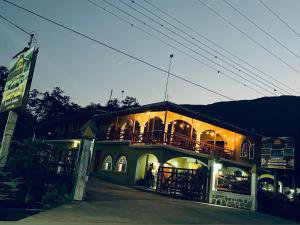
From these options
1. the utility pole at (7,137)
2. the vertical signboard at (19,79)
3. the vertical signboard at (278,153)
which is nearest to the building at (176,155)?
the vertical signboard at (278,153)

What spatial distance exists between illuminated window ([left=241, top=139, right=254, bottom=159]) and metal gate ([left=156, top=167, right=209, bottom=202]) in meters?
13.5

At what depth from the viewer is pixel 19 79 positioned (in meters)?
10.5

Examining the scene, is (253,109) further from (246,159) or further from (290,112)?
(246,159)

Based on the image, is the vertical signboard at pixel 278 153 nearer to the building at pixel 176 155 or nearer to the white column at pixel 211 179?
the building at pixel 176 155

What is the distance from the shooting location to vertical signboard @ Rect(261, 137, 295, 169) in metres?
34.2

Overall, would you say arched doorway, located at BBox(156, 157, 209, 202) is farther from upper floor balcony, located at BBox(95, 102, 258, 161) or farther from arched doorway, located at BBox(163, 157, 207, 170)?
arched doorway, located at BBox(163, 157, 207, 170)

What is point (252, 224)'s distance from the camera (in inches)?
410

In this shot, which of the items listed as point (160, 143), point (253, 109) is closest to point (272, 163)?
point (160, 143)

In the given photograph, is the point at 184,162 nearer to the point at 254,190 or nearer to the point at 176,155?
the point at 176,155

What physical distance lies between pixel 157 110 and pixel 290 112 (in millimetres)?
50021

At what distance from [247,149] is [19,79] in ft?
81.7

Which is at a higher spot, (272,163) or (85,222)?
(272,163)

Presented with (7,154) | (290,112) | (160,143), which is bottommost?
(7,154)

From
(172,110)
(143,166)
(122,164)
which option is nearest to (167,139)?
(172,110)
